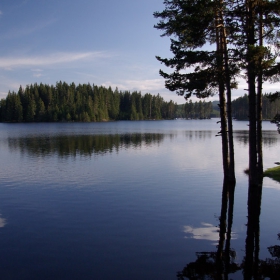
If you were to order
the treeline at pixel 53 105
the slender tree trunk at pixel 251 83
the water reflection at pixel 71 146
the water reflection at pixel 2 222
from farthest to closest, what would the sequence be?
the treeline at pixel 53 105, the water reflection at pixel 71 146, the slender tree trunk at pixel 251 83, the water reflection at pixel 2 222

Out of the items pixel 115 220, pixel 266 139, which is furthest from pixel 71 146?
pixel 266 139

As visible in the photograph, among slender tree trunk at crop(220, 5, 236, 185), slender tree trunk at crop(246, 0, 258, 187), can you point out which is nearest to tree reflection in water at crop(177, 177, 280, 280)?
slender tree trunk at crop(246, 0, 258, 187)

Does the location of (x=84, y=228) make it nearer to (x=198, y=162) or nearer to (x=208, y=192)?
(x=208, y=192)

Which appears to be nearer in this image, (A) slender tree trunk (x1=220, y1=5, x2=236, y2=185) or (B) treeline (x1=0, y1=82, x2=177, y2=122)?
(A) slender tree trunk (x1=220, y1=5, x2=236, y2=185)

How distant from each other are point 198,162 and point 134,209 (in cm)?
1710

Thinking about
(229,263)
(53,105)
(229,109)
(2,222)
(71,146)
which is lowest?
(229,263)

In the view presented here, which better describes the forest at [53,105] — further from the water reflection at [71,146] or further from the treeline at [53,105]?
the water reflection at [71,146]

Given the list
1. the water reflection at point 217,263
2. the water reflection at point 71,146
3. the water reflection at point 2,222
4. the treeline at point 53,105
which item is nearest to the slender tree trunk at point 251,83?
the water reflection at point 217,263

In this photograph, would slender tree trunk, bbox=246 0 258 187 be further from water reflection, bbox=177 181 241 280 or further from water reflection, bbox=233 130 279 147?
water reflection, bbox=233 130 279 147

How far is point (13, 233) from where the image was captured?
11633 mm

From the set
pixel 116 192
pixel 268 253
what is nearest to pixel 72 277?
pixel 268 253

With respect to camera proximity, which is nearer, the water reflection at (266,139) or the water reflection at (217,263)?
the water reflection at (217,263)

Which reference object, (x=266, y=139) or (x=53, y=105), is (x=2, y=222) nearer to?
(x=266, y=139)

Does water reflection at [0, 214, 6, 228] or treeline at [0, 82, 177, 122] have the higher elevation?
treeline at [0, 82, 177, 122]
